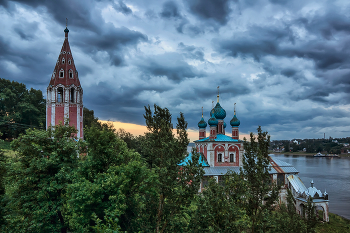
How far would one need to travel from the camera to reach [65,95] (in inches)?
1133

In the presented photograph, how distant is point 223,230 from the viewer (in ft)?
25.0

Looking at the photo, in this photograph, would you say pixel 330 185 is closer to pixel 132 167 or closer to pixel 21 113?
pixel 132 167

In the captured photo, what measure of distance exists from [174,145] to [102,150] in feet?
16.7

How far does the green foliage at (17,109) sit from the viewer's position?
42619 mm

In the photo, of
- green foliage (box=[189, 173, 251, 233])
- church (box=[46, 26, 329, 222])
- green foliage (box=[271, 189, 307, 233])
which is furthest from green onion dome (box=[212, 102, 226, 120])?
green foliage (box=[189, 173, 251, 233])

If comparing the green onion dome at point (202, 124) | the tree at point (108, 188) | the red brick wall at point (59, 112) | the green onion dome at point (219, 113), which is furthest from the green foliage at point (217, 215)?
the green onion dome at point (202, 124)

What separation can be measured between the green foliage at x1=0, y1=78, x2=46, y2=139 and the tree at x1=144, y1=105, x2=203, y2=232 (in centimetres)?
3881

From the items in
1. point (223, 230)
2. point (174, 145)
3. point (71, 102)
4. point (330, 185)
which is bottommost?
point (330, 185)

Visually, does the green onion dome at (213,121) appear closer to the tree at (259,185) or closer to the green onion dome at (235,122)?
the green onion dome at (235,122)

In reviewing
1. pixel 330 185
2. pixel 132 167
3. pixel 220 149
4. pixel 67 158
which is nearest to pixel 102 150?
pixel 132 167

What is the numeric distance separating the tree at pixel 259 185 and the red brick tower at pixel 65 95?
76.9 feet

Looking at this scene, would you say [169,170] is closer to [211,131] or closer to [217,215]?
[217,215]

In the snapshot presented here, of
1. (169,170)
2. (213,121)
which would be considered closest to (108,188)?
(169,170)

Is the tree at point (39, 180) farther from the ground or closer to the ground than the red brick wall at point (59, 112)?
closer to the ground
